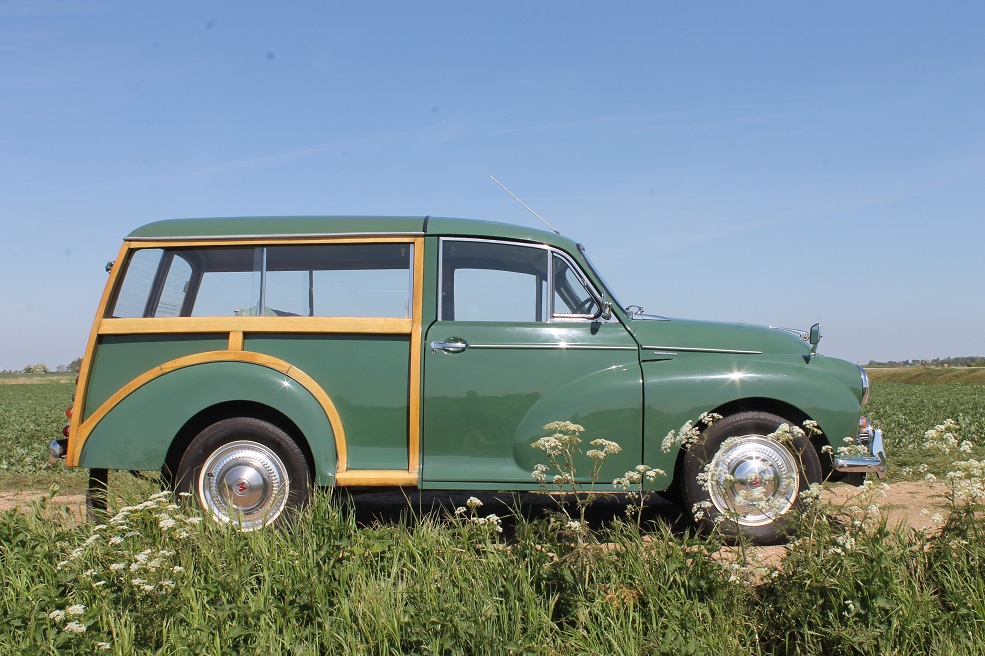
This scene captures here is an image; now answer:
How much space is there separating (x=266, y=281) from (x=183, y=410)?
3.29 ft

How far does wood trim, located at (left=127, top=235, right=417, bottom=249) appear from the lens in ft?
16.1

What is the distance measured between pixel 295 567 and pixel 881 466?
→ 365 centimetres

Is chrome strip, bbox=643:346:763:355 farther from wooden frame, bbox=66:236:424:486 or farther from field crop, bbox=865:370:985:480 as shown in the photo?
wooden frame, bbox=66:236:424:486

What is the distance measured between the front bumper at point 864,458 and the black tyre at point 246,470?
3.34m

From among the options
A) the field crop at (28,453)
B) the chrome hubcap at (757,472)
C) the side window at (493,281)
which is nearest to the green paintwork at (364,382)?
the side window at (493,281)

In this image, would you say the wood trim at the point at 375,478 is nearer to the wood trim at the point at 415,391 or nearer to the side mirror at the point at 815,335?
→ the wood trim at the point at 415,391

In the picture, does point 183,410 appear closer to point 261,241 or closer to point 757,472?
point 261,241

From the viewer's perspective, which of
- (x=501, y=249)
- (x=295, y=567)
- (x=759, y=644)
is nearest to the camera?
(x=759, y=644)

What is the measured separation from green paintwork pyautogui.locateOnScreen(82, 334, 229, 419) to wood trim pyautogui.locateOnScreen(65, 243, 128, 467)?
1.2 inches

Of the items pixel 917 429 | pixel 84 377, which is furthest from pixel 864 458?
pixel 917 429

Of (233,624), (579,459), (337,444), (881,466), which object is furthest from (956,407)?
(233,624)

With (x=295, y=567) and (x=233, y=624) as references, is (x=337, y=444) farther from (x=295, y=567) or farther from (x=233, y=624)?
(x=233, y=624)

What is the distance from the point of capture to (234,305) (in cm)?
504

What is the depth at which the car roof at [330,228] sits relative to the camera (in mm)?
4922
